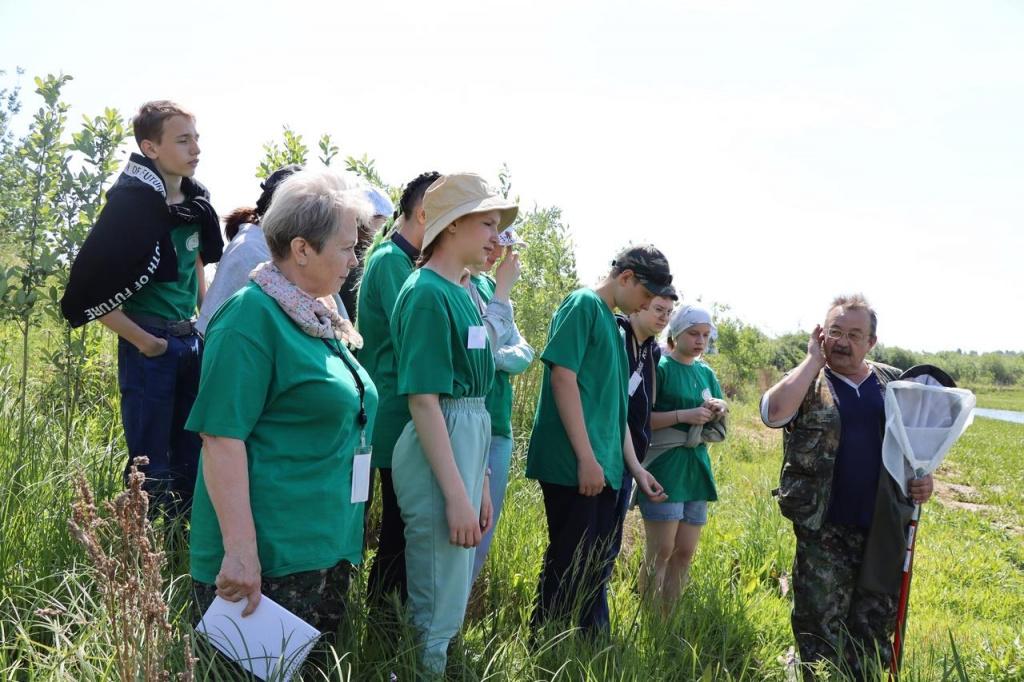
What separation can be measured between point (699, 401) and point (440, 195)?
7.37ft

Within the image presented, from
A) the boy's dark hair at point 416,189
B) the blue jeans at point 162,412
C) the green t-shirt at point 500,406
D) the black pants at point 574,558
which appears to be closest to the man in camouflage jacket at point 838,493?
the black pants at point 574,558

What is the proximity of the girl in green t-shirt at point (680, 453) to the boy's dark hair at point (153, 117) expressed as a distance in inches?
107

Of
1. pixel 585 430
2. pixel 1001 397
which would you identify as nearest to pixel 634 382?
pixel 585 430

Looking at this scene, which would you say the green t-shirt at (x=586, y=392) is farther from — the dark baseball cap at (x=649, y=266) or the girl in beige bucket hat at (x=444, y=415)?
the girl in beige bucket hat at (x=444, y=415)

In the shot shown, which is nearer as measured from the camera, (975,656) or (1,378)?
(975,656)

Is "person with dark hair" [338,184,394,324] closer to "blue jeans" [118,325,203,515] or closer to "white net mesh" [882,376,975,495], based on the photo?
"blue jeans" [118,325,203,515]

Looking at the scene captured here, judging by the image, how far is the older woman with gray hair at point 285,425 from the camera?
1.99 metres

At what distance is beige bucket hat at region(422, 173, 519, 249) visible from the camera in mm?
2779

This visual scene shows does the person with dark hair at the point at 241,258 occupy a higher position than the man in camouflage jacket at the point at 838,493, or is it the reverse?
the person with dark hair at the point at 241,258

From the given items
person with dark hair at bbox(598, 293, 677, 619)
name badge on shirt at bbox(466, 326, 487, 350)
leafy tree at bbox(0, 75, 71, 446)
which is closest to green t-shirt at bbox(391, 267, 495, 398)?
name badge on shirt at bbox(466, 326, 487, 350)

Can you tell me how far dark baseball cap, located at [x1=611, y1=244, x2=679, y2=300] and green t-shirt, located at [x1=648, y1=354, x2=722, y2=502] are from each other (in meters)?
0.94

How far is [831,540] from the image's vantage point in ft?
11.7

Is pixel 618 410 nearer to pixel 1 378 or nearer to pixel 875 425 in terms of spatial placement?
pixel 875 425

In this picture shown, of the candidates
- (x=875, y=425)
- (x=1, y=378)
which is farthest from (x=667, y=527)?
(x=1, y=378)
